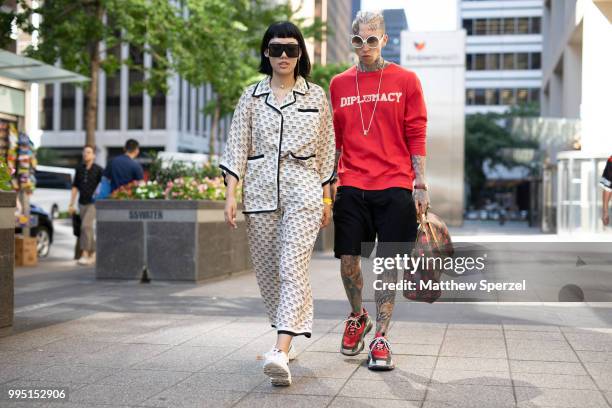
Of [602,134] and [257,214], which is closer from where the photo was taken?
[257,214]

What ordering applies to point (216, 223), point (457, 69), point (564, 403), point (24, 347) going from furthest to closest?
point (457, 69) < point (216, 223) < point (24, 347) < point (564, 403)

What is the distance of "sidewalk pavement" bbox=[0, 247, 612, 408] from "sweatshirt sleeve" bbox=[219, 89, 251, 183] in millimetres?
1197

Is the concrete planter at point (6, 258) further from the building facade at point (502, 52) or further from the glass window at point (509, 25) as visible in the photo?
the glass window at point (509, 25)

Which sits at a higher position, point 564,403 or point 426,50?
point 426,50

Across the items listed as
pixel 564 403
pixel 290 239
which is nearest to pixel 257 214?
pixel 290 239

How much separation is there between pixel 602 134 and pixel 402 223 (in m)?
18.9

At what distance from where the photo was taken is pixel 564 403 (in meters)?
4.15

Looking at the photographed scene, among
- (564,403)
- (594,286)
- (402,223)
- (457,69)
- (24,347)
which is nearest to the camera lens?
(564,403)

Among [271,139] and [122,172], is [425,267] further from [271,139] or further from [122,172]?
[122,172]

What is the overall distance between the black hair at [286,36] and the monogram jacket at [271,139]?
94mm

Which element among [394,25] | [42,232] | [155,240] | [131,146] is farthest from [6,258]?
[394,25]

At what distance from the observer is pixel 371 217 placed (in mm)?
5238

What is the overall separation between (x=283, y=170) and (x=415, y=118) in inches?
37.0

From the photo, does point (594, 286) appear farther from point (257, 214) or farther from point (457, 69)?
point (457, 69)
